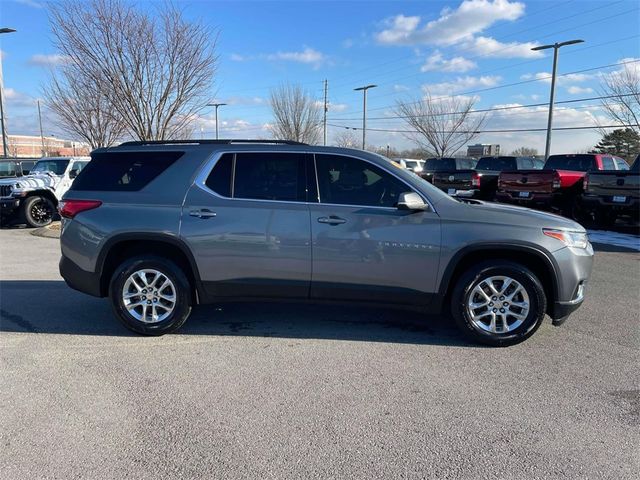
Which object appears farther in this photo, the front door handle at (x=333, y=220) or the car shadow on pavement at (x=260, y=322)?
the car shadow on pavement at (x=260, y=322)

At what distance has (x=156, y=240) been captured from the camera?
444cm

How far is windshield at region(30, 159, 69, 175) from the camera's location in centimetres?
1338

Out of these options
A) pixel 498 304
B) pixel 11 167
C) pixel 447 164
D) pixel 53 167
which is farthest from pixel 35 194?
pixel 447 164

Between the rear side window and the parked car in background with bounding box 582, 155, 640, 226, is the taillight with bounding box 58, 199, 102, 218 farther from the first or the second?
the parked car in background with bounding box 582, 155, 640, 226

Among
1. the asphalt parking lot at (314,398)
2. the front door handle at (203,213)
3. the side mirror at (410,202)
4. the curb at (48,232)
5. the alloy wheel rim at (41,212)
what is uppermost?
the side mirror at (410,202)

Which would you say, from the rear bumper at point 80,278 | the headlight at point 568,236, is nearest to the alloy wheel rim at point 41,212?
the rear bumper at point 80,278

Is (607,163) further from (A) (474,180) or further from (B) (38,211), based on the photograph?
(B) (38,211)

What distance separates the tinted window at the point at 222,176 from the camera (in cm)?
442

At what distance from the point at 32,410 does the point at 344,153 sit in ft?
10.3

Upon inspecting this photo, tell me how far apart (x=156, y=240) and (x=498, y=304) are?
3.15 m

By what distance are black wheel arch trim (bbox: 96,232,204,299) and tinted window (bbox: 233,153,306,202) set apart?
0.69 m

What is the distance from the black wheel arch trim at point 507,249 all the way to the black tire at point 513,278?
4.7 inches

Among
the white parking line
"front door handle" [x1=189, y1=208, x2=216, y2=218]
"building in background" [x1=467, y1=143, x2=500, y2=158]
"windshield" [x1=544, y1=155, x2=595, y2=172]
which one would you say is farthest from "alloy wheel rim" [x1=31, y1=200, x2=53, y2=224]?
"building in background" [x1=467, y1=143, x2=500, y2=158]

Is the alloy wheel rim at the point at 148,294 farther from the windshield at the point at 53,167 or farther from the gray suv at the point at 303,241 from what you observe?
the windshield at the point at 53,167
